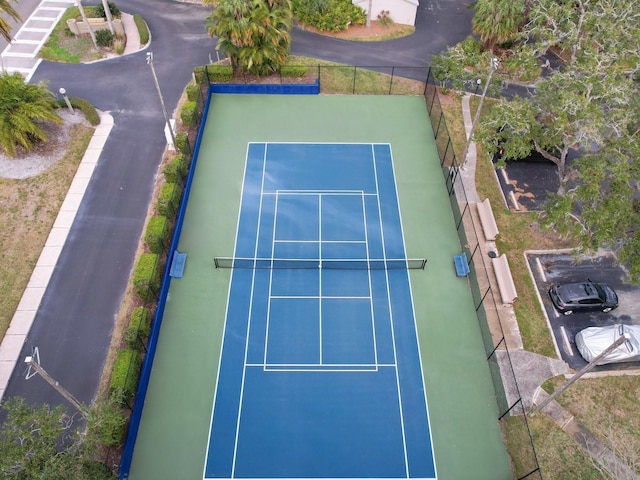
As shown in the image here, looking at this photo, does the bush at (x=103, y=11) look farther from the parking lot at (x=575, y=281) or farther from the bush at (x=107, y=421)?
the parking lot at (x=575, y=281)

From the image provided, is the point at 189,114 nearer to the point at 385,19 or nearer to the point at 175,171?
the point at 175,171

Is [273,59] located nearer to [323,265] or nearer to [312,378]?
[323,265]

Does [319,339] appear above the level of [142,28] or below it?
below

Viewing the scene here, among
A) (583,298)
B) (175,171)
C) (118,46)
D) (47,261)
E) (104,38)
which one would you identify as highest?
(104,38)

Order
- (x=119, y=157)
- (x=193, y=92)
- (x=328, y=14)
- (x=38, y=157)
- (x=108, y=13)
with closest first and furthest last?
1. (x=38, y=157)
2. (x=119, y=157)
3. (x=193, y=92)
4. (x=108, y=13)
5. (x=328, y=14)

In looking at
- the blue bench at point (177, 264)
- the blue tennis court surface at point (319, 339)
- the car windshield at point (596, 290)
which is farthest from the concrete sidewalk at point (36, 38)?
the car windshield at point (596, 290)

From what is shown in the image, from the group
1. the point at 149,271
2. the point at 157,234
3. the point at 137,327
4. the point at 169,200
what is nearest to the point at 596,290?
the point at 137,327

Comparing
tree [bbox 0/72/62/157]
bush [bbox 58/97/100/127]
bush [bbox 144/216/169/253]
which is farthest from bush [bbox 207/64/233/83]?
bush [bbox 144/216/169/253]

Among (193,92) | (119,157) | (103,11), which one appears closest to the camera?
(119,157)
